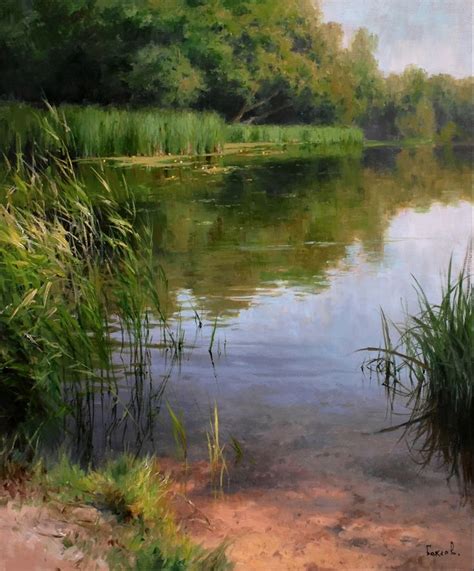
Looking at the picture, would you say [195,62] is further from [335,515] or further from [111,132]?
[335,515]

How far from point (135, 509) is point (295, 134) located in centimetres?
2169

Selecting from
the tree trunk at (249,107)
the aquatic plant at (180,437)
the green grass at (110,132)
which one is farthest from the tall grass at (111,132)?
the aquatic plant at (180,437)

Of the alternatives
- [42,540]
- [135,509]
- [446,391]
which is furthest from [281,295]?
[42,540]

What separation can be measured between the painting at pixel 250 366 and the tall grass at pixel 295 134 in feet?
34.7

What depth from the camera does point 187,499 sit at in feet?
9.78

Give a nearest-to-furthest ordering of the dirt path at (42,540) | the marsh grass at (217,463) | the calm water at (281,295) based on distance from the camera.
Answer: the dirt path at (42,540), the marsh grass at (217,463), the calm water at (281,295)

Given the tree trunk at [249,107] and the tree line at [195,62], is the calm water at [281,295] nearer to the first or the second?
A: the tree line at [195,62]

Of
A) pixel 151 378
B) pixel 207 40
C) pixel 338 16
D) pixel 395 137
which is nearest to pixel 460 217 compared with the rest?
pixel 338 16

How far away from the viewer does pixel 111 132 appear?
1269 cm

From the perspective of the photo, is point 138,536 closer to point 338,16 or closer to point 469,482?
point 469,482

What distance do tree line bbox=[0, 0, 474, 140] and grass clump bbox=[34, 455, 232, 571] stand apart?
6.43 metres

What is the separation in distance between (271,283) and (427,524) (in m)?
3.36

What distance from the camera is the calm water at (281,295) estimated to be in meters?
3.62
